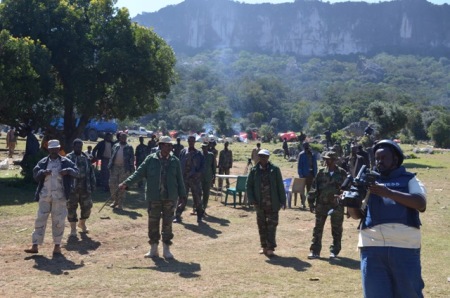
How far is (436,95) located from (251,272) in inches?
6478

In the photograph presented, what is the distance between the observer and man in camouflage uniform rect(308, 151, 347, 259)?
930 cm

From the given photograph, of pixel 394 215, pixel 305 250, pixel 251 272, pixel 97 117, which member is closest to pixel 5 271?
pixel 251 272

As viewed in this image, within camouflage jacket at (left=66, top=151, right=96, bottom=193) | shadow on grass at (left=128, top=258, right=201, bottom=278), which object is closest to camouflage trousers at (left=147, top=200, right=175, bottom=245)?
shadow on grass at (left=128, top=258, right=201, bottom=278)

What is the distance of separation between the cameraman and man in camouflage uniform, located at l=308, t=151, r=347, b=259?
457cm

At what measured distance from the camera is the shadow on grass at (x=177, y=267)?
26.7 feet

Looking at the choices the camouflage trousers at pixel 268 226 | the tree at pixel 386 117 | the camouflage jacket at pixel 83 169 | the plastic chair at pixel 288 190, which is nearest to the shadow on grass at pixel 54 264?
the camouflage jacket at pixel 83 169

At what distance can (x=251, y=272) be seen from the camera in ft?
27.1

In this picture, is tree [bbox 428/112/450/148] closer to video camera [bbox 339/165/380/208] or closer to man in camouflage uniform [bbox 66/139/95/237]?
man in camouflage uniform [bbox 66/139/95/237]

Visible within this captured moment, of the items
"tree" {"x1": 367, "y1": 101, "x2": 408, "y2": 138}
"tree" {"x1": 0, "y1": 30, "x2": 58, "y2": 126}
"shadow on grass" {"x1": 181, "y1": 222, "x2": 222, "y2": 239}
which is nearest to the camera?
"shadow on grass" {"x1": 181, "y1": 222, "x2": 222, "y2": 239}

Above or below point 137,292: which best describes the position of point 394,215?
above

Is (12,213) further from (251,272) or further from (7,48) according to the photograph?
(251,272)

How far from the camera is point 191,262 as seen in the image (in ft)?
29.3

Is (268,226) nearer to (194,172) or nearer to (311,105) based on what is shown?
(194,172)

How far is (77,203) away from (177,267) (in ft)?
9.69
